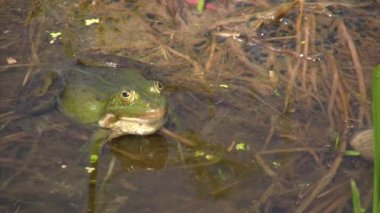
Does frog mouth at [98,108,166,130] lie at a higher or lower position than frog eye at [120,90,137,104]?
lower

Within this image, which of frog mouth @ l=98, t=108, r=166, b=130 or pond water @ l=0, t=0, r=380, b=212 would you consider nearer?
pond water @ l=0, t=0, r=380, b=212

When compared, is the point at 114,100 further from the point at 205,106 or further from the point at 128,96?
the point at 205,106

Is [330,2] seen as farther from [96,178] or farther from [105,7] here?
[96,178]

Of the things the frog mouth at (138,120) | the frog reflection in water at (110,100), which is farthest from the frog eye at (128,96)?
the frog mouth at (138,120)

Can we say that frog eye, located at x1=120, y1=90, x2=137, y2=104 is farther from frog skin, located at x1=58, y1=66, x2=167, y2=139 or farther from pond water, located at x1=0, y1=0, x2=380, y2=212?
pond water, located at x1=0, y1=0, x2=380, y2=212

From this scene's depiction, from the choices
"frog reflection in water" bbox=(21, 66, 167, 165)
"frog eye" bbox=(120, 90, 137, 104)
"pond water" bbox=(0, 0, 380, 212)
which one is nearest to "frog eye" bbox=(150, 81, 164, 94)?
"frog reflection in water" bbox=(21, 66, 167, 165)

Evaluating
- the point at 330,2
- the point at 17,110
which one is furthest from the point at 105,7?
the point at 330,2

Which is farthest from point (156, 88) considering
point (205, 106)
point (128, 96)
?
point (205, 106)
